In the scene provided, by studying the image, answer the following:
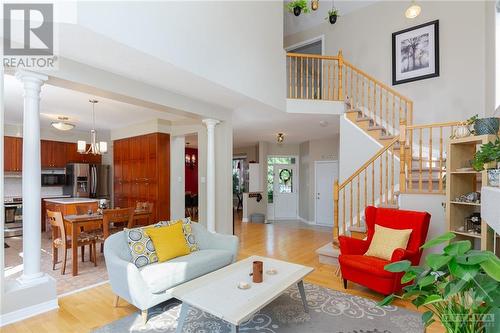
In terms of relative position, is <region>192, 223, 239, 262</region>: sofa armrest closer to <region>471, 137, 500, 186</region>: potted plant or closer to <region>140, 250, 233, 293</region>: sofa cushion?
<region>140, 250, 233, 293</region>: sofa cushion

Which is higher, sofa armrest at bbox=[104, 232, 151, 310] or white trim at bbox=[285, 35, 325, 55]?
white trim at bbox=[285, 35, 325, 55]

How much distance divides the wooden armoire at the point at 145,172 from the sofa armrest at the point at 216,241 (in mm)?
2503

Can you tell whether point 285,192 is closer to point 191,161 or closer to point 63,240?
point 191,161

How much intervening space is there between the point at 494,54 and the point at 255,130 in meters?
4.49

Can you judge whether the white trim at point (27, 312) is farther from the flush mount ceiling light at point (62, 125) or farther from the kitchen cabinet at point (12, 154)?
the kitchen cabinet at point (12, 154)

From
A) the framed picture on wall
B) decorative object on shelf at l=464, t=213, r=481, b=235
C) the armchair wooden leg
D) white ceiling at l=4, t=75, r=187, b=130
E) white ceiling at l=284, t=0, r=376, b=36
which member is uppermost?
white ceiling at l=284, t=0, r=376, b=36

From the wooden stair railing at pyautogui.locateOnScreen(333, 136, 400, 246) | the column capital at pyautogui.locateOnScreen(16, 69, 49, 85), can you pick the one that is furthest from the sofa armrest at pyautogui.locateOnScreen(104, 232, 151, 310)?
the wooden stair railing at pyautogui.locateOnScreen(333, 136, 400, 246)

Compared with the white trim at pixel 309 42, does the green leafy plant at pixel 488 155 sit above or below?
below

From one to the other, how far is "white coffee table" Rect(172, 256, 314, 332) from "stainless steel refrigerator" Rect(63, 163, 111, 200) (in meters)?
6.21

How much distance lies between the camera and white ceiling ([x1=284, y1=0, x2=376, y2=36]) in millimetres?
5863

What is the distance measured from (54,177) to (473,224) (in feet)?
28.3

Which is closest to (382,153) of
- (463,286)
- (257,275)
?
(257,275)

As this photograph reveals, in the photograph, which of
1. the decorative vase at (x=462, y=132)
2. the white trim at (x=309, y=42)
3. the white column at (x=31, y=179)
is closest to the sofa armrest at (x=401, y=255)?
the decorative vase at (x=462, y=132)

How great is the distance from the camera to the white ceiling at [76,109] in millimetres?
4055
